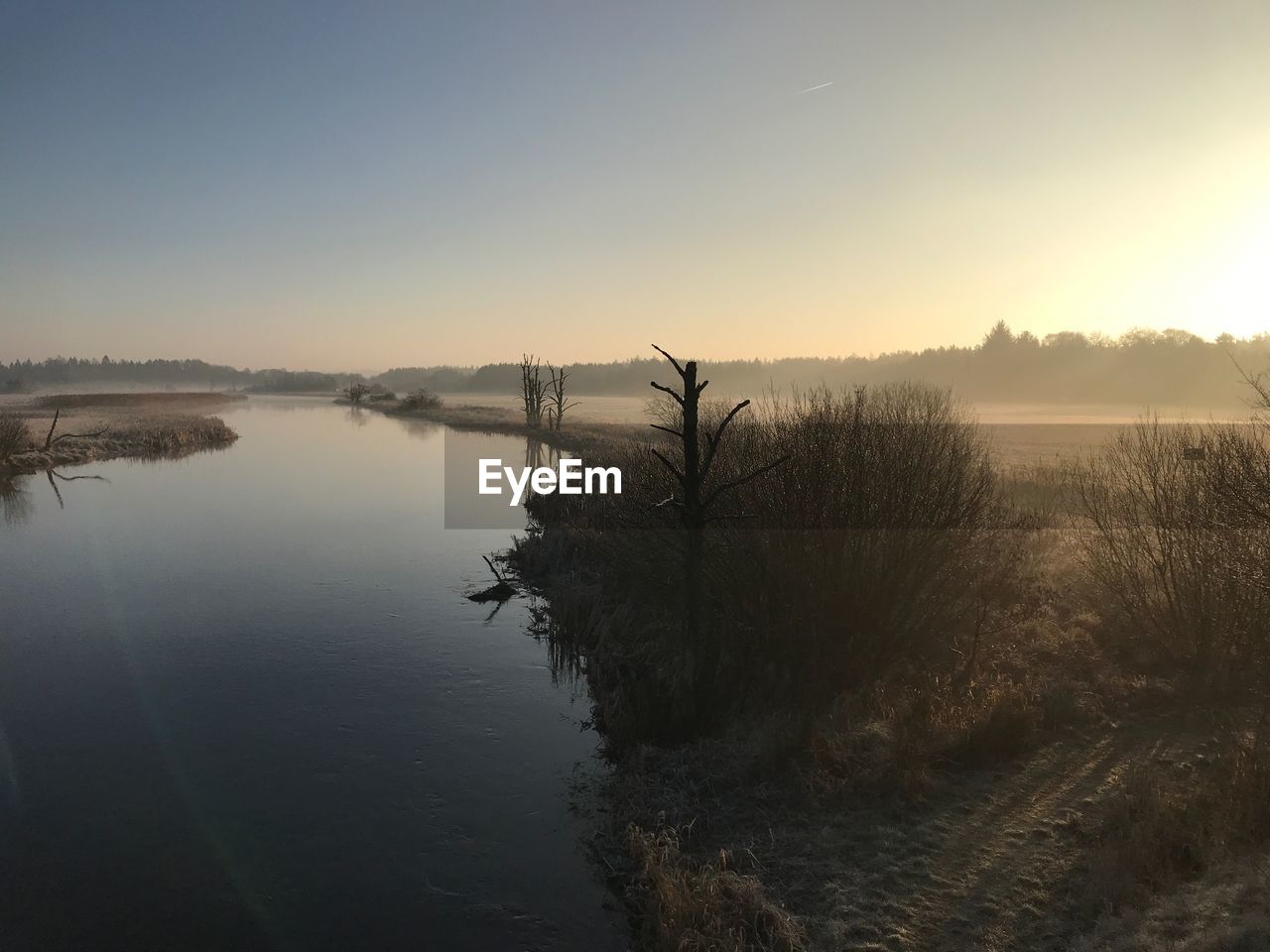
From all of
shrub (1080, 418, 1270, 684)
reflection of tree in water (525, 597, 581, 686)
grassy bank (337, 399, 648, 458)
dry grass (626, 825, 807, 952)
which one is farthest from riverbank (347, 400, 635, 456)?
dry grass (626, 825, 807, 952)

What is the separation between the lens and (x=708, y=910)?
260 inches

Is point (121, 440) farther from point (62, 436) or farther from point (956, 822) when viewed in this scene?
point (956, 822)

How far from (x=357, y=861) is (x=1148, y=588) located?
12.7 meters

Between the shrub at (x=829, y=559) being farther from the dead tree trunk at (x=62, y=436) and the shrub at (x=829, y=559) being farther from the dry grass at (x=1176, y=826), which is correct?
the dead tree trunk at (x=62, y=436)

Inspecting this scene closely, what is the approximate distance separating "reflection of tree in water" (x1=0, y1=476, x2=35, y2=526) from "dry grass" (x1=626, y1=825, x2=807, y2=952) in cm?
2798

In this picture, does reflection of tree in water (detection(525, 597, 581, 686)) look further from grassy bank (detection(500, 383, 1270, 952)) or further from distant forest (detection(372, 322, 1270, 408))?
distant forest (detection(372, 322, 1270, 408))

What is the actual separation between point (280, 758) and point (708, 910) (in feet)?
21.6

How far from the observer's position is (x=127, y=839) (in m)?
8.39

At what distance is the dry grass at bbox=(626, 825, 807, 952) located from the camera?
6.27 meters

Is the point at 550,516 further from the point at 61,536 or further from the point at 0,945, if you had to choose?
the point at 0,945

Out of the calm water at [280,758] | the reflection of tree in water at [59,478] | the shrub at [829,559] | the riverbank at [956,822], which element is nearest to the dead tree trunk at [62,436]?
Answer: the reflection of tree in water at [59,478]

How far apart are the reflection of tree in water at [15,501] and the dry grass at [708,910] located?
27984mm

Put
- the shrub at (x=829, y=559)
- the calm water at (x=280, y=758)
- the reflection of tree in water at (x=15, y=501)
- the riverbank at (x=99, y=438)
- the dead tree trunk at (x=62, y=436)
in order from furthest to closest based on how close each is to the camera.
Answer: the dead tree trunk at (x=62, y=436) < the riverbank at (x=99, y=438) < the reflection of tree in water at (x=15, y=501) < the shrub at (x=829, y=559) < the calm water at (x=280, y=758)

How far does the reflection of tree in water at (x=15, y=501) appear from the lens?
2664 cm
